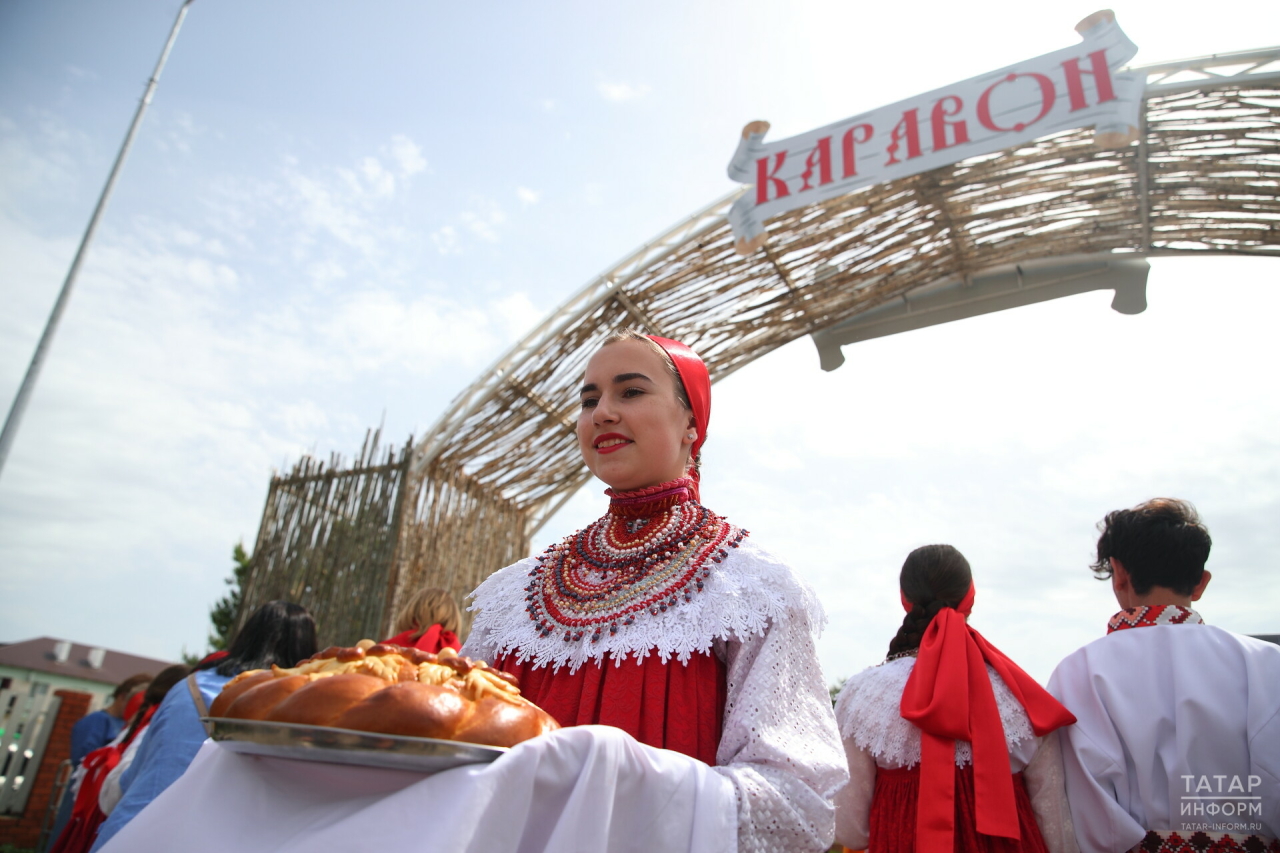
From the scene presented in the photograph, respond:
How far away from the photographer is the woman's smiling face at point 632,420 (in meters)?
1.52

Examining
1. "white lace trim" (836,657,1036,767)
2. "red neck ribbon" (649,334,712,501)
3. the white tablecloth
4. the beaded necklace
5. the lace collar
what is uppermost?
"red neck ribbon" (649,334,712,501)

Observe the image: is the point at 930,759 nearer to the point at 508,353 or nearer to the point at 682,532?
the point at 682,532

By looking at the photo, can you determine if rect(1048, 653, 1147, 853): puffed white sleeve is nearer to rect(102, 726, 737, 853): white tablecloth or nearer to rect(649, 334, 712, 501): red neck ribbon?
rect(649, 334, 712, 501): red neck ribbon

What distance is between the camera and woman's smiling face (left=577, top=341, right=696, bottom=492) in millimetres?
1518

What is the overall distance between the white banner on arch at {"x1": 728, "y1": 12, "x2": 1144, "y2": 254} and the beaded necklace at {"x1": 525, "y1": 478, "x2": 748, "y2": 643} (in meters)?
3.63

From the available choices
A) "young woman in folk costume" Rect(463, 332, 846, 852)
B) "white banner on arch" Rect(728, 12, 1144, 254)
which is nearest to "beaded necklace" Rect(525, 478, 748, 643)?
"young woman in folk costume" Rect(463, 332, 846, 852)

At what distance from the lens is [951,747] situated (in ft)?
7.12

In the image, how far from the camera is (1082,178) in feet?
15.0

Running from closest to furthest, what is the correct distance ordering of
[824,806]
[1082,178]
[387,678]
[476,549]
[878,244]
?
[387,678]
[824,806]
[1082,178]
[878,244]
[476,549]

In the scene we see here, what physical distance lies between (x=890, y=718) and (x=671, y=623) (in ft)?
4.49

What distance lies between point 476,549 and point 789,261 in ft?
11.3

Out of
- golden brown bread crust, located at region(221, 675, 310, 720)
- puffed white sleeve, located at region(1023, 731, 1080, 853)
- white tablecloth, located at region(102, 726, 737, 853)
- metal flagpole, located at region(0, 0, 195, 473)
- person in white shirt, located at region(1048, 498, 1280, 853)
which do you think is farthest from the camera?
Result: metal flagpole, located at region(0, 0, 195, 473)

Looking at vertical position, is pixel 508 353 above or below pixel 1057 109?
below

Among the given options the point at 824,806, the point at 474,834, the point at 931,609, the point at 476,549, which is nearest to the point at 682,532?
the point at 824,806
